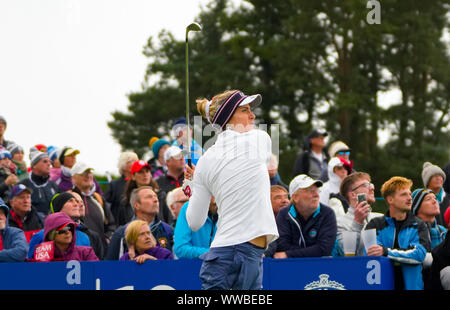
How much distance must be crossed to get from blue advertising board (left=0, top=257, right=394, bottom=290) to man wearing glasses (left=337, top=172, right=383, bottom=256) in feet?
2.04

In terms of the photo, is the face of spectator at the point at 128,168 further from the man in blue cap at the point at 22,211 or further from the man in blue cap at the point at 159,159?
the man in blue cap at the point at 22,211

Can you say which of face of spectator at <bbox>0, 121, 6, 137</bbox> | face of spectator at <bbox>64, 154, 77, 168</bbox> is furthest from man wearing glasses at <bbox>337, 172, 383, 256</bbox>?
face of spectator at <bbox>0, 121, 6, 137</bbox>

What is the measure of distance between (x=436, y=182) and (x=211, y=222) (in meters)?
4.04

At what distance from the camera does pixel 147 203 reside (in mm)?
8734

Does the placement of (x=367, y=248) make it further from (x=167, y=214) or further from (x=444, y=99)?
(x=444, y=99)

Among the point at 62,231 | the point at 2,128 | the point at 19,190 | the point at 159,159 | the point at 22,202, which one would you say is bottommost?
the point at 62,231

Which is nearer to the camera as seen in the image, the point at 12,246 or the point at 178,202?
the point at 12,246

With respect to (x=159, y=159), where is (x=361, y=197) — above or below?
below

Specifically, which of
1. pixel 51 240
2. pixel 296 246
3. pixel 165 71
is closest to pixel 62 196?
pixel 51 240

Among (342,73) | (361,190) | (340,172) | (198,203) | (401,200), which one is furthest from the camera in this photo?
(342,73)

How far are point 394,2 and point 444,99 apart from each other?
4.34m

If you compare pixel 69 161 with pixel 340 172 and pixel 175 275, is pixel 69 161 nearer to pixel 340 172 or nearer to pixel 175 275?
pixel 340 172

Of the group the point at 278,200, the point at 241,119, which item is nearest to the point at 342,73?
the point at 278,200

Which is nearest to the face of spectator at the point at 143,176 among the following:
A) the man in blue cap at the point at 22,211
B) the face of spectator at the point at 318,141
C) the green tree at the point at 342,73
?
the man in blue cap at the point at 22,211
